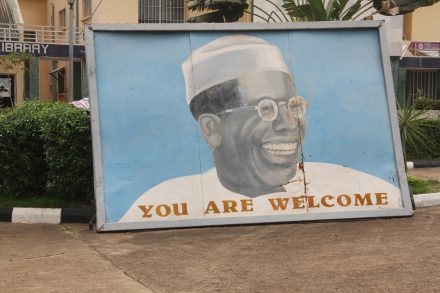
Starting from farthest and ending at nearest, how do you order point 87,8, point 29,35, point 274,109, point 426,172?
point 87,8
point 29,35
point 426,172
point 274,109

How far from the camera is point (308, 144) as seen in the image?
7.71 metres

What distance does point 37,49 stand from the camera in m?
26.1

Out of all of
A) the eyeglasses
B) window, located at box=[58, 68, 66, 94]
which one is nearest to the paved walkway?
the eyeglasses

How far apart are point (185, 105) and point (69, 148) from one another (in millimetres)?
1511

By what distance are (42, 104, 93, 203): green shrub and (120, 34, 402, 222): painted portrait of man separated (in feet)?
4.34

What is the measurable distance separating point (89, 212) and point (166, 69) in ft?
6.07

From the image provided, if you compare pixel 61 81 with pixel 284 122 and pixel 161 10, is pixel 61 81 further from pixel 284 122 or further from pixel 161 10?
pixel 284 122

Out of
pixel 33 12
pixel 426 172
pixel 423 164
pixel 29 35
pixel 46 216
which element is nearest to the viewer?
pixel 46 216

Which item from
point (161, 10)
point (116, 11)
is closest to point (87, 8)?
point (116, 11)

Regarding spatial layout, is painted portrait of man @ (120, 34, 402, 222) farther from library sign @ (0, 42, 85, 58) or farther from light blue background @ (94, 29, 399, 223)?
library sign @ (0, 42, 85, 58)

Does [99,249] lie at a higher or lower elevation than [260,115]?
lower

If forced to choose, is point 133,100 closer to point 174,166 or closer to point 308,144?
point 174,166

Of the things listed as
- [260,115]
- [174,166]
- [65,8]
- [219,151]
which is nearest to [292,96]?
[260,115]

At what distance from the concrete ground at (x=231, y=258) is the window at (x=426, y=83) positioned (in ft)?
70.7
